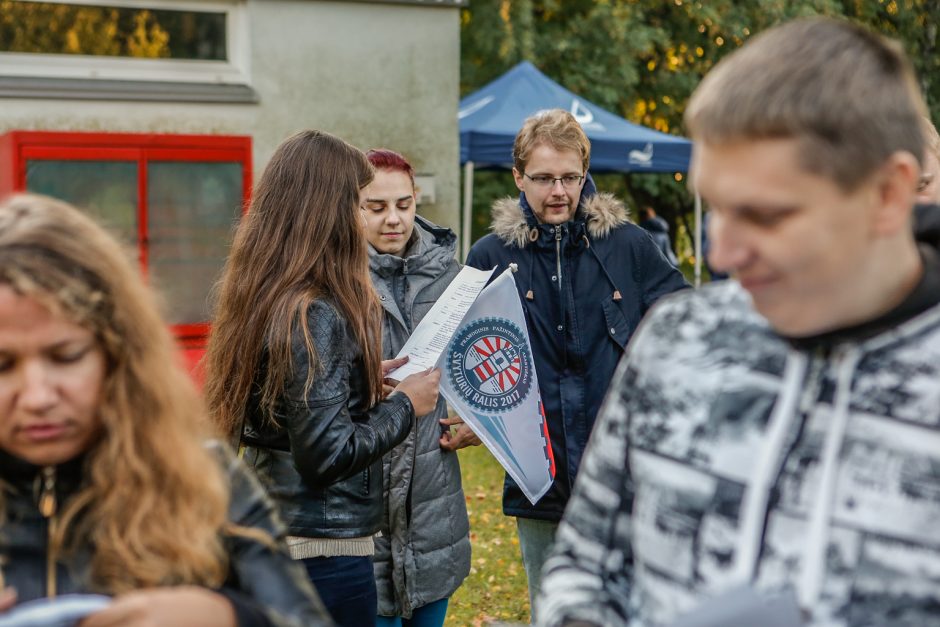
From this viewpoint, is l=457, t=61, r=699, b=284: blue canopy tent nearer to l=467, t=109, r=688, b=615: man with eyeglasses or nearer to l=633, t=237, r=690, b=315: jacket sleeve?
l=467, t=109, r=688, b=615: man with eyeglasses

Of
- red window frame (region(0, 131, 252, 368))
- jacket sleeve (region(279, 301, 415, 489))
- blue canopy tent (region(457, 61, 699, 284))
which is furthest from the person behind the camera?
blue canopy tent (region(457, 61, 699, 284))

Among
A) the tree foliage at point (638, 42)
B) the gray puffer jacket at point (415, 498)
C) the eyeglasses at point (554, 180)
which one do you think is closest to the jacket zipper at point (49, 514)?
the gray puffer jacket at point (415, 498)

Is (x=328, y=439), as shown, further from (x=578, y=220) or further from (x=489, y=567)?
(x=489, y=567)

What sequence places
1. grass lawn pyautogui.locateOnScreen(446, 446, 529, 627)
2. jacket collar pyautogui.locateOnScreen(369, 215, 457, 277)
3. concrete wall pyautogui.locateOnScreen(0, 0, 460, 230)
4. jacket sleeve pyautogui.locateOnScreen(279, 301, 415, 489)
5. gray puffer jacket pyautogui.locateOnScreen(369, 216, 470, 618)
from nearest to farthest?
jacket sleeve pyautogui.locateOnScreen(279, 301, 415, 489) < gray puffer jacket pyautogui.locateOnScreen(369, 216, 470, 618) < jacket collar pyautogui.locateOnScreen(369, 215, 457, 277) < grass lawn pyautogui.locateOnScreen(446, 446, 529, 627) < concrete wall pyautogui.locateOnScreen(0, 0, 460, 230)

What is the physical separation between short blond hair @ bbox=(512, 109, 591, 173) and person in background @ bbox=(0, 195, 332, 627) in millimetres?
2469

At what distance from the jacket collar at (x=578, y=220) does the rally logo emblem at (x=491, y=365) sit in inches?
Answer: 15.7

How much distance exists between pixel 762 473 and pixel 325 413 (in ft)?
5.27

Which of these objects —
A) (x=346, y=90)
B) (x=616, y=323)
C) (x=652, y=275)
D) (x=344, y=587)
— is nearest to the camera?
(x=344, y=587)

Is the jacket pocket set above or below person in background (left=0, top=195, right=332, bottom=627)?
below

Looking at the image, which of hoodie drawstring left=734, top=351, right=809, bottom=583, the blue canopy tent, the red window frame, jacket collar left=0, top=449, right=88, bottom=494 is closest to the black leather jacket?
jacket collar left=0, top=449, right=88, bottom=494

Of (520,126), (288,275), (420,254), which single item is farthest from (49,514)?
(520,126)

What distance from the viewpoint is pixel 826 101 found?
1.35m

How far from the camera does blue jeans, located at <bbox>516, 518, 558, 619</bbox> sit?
155 inches

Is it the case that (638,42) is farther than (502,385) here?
Yes
